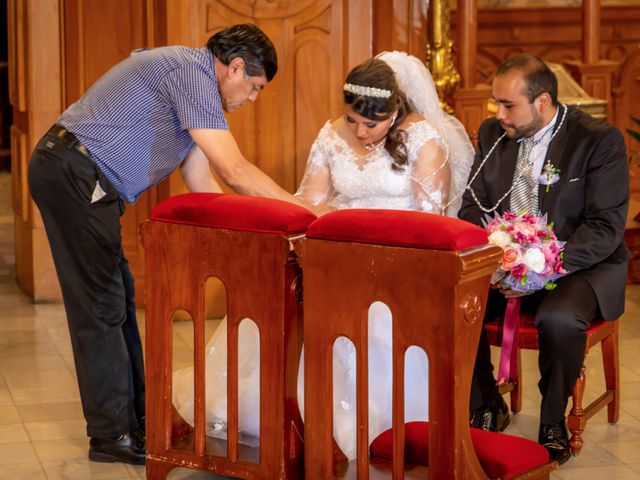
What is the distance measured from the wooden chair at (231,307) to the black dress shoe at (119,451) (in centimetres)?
31

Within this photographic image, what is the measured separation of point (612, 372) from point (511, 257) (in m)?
0.90

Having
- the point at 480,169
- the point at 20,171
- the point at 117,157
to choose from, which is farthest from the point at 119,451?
the point at 20,171

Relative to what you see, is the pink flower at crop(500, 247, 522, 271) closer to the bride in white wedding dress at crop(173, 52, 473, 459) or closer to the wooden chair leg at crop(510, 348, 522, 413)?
Result: the bride in white wedding dress at crop(173, 52, 473, 459)

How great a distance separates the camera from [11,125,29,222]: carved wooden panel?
262 inches

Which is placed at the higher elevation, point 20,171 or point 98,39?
point 98,39

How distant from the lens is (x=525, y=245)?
13.3ft

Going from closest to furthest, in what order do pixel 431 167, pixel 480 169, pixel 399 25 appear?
1. pixel 480 169
2. pixel 431 167
3. pixel 399 25

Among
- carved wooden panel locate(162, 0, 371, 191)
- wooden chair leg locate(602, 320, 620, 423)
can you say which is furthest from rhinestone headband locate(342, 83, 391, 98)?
carved wooden panel locate(162, 0, 371, 191)

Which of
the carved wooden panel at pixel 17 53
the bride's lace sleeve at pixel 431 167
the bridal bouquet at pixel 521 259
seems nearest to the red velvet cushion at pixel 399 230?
the bridal bouquet at pixel 521 259

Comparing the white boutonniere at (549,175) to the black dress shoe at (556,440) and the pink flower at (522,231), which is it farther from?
the black dress shoe at (556,440)

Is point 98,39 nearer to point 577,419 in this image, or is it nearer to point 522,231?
point 522,231

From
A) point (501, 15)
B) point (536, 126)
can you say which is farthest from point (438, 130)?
point (501, 15)

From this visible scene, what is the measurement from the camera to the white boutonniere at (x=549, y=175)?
174 inches

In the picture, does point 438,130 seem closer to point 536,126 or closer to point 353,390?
point 536,126
